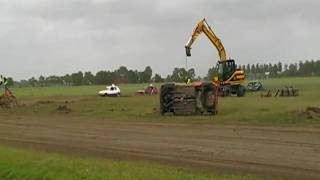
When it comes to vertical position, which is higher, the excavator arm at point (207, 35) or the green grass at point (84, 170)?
the excavator arm at point (207, 35)

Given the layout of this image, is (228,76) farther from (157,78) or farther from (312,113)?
(157,78)

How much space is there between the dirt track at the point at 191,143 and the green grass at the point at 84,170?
1269 millimetres

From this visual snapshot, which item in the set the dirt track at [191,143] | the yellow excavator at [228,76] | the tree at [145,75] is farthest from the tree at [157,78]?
the dirt track at [191,143]

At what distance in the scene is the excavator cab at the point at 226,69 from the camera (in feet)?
177

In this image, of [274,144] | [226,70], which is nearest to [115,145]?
[274,144]

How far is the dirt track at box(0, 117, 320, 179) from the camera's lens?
16.5 meters

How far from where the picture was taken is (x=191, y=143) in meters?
21.2

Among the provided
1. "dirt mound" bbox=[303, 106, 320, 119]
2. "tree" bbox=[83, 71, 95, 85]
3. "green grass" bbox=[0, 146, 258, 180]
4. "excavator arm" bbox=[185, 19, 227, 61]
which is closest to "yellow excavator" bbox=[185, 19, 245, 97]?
"excavator arm" bbox=[185, 19, 227, 61]

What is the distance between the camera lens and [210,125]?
27.7 meters

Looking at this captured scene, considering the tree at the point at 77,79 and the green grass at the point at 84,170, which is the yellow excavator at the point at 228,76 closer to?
the green grass at the point at 84,170

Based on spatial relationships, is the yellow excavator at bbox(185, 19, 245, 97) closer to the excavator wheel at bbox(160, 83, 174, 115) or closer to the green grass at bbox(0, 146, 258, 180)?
the excavator wheel at bbox(160, 83, 174, 115)

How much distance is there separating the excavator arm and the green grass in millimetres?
29515

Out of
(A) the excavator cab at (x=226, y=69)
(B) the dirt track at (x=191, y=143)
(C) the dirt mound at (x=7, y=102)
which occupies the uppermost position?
(A) the excavator cab at (x=226, y=69)

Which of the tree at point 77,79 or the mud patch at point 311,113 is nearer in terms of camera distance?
the mud patch at point 311,113
